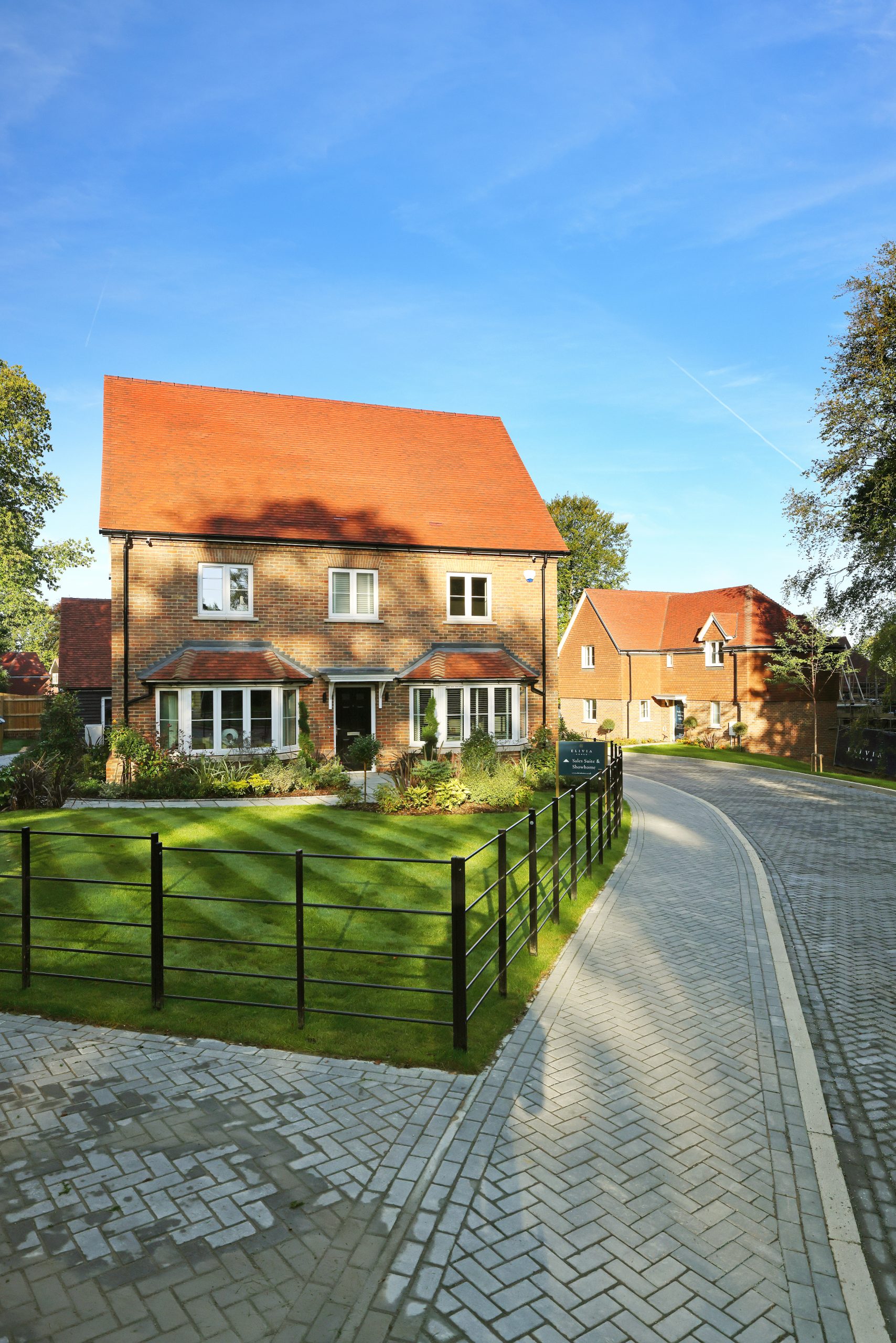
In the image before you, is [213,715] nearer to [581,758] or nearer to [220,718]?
[220,718]

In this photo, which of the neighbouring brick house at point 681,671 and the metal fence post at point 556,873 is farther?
the neighbouring brick house at point 681,671

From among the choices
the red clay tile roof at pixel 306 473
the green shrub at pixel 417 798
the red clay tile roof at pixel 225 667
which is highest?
the red clay tile roof at pixel 306 473

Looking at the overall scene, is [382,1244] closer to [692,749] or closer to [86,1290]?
[86,1290]

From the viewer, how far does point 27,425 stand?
34.4 m

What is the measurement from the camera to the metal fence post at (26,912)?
7.03m

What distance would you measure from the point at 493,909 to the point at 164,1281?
6.41 meters

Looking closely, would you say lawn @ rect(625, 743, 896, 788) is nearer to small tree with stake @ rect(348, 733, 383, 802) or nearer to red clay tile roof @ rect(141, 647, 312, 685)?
small tree with stake @ rect(348, 733, 383, 802)

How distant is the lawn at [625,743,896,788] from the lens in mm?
28312

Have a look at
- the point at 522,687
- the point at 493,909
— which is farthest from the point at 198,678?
the point at 493,909

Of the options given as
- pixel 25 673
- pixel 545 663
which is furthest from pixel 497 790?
pixel 25 673

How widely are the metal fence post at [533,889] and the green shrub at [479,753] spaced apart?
1025 centimetres

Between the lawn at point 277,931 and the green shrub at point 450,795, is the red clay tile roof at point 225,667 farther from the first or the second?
the green shrub at point 450,795

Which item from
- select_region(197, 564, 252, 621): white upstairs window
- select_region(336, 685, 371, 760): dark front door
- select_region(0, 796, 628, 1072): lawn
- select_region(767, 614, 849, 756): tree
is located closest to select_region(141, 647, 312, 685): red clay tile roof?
select_region(197, 564, 252, 621): white upstairs window

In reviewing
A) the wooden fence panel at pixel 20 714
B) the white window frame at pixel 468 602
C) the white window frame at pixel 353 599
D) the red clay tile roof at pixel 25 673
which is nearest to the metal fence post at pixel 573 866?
the white window frame at pixel 353 599
